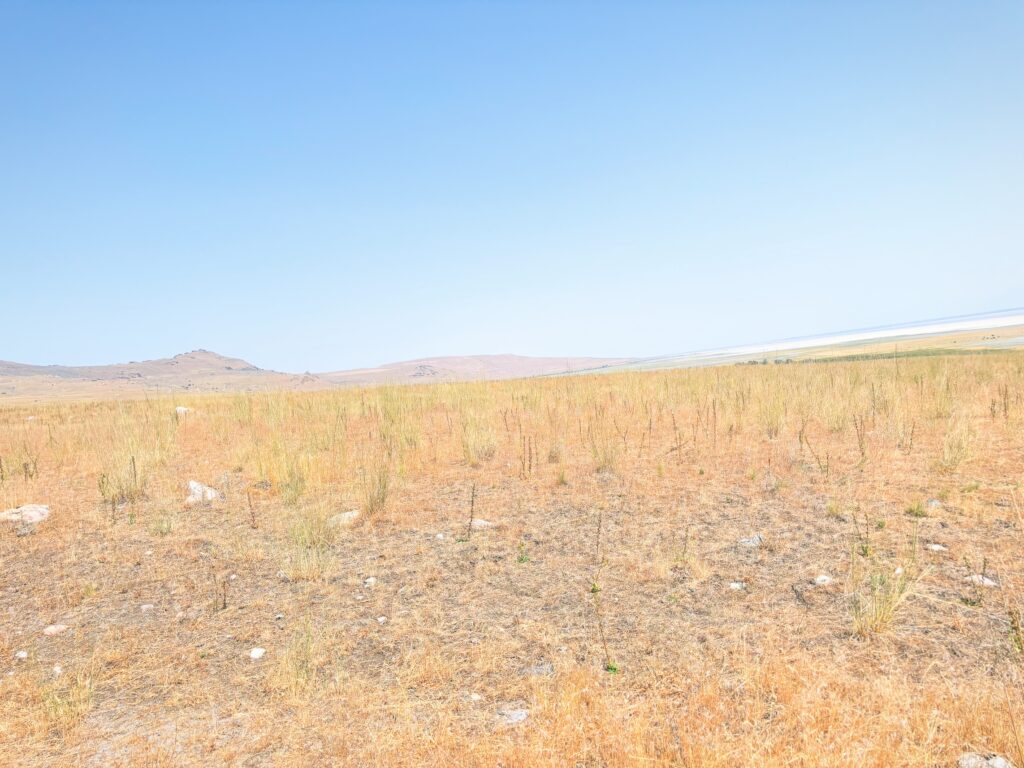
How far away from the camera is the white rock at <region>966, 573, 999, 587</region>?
11.3 feet

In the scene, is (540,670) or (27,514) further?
(27,514)

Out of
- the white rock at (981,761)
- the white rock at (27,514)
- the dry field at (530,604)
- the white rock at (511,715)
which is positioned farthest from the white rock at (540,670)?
the white rock at (27,514)

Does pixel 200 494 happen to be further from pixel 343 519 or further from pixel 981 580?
pixel 981 580

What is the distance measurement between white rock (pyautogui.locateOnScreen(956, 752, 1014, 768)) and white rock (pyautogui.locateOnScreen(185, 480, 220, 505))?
23.1 feet

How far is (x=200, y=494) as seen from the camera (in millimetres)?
6695

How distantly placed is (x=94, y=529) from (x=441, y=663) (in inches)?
190

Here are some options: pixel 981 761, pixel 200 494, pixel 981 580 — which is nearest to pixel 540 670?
pixel 981 761

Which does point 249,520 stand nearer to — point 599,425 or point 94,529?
point 94,529

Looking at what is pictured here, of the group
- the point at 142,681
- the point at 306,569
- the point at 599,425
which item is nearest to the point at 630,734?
the point at 142,681

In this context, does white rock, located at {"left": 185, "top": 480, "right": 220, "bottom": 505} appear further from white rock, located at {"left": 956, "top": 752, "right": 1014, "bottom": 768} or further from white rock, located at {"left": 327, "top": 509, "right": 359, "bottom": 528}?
white rock, located at {"left": 956, "top": 752, "right": 1014, "bottom": 768}

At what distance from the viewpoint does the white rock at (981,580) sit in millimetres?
3434

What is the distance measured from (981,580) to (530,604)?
2.92 m

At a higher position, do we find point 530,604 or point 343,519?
point 343,519

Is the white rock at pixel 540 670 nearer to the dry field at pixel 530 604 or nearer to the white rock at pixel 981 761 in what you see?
the dry field at pixel 530 604
